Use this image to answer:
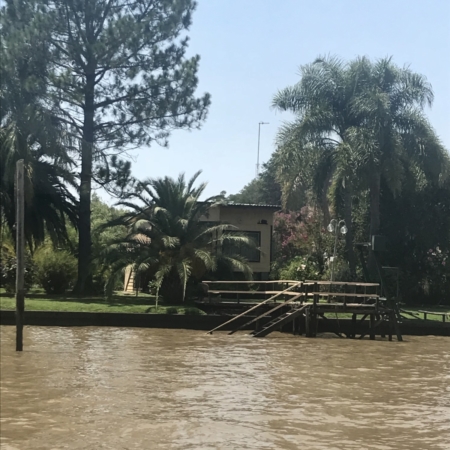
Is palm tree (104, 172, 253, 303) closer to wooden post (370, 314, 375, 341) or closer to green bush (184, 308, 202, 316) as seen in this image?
green bush (184, 308, 202, 316)

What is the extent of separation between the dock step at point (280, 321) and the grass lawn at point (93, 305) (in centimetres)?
315

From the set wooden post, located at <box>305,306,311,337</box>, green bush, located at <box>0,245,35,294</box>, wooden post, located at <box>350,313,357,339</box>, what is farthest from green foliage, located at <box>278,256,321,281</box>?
green bush, located at <box>0,245,35,294</box>

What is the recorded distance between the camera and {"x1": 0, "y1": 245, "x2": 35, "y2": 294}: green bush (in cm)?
3312

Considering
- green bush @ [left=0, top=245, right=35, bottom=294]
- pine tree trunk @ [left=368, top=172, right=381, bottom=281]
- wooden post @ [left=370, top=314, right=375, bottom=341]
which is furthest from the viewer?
pine tree trunk @ [left=368, top=172, right=381, bottom=281]

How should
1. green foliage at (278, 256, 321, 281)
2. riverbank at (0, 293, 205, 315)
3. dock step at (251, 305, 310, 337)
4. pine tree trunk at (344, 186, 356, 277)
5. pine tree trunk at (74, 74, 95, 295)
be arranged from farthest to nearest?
1. green foliage at (278, 256, 321, 281)
2. pine tree trunk at (344, 186, 356, 277)
3. pine tree trunk at (74, 74, 95, 295)
4. riverbank at (0, 293, 205, 315)
5. dock step at (251, 305, 310, 337)

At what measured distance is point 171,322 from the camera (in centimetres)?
2745

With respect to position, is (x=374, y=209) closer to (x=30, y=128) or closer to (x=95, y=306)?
(x=95, y=306)

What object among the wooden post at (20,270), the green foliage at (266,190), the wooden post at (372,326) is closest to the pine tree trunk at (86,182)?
the wooden post at (372,326)

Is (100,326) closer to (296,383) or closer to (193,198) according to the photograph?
(193,198)

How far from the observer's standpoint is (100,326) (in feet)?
88.3

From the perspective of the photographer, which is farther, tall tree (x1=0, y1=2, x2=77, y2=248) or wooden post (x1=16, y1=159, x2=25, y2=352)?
tall tree (x1=0, y1=2, x2=77, y2=248)

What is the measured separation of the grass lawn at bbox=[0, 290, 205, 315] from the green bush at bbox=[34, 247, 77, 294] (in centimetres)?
219

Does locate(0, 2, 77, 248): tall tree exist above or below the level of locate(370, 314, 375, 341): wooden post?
above

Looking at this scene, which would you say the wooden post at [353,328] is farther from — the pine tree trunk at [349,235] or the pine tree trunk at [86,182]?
the pine tree trunk at [86,182]
